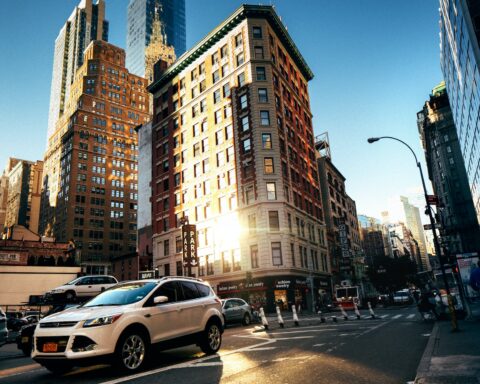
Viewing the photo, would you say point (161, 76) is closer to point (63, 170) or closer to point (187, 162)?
point (187, 162)

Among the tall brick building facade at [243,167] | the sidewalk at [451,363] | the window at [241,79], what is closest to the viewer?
the sidewalk at [451,363]

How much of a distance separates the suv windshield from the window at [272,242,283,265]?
34.5m

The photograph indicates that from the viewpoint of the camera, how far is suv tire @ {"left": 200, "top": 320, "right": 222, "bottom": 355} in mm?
9241

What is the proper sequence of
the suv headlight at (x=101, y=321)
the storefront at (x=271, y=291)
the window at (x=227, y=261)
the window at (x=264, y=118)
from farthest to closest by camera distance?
1. the window at (x=264, y=118)
2. the window at (x=227, y=261)
3. the storefront at (x=271, y=291)
4. the suv headlight at (x=101, y=321)

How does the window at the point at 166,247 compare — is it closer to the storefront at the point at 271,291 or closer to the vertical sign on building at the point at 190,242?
the storefront at the point at 271,291

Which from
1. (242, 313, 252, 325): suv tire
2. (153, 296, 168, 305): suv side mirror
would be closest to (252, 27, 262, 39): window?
(242, 313, 252, 325): suv tire

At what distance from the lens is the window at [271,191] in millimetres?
44075

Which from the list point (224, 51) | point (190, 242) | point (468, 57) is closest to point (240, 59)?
point (224, 51)

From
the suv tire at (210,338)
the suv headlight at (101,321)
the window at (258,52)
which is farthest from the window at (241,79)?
the suv headlight at (101,321)

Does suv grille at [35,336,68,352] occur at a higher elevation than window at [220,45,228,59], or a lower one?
lower

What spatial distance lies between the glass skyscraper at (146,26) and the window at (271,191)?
134 meters

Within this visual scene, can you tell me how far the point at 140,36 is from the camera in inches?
6718

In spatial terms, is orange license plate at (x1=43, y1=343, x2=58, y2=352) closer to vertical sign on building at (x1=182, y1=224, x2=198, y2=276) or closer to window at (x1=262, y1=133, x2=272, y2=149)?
vertical sign on building at (x1=182, y1=224, x2=198, y2=276)

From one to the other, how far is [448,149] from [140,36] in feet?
447
